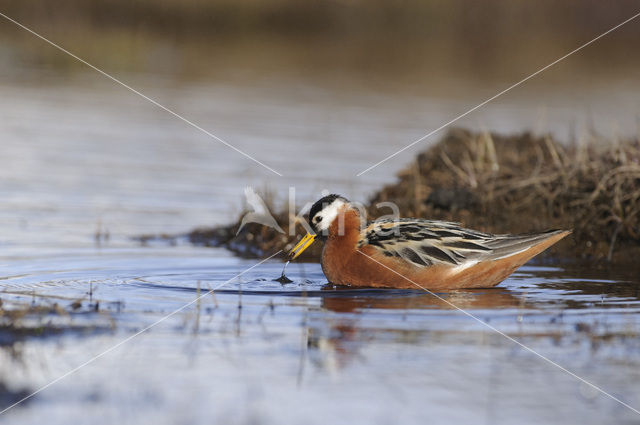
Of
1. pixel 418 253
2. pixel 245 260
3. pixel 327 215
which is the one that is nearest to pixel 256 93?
pixel 245 260

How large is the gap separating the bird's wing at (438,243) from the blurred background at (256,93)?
368 cm

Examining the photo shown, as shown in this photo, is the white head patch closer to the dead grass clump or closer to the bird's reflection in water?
the bird's reflection in water

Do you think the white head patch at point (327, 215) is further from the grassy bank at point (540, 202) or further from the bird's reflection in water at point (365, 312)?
the grassy bank at point (540, 202)

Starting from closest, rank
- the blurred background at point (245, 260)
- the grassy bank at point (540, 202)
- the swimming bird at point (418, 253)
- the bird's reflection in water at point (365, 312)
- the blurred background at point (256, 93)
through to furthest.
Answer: the blurred background at point (245, 260), the bird's reflection in water at point (365, 312), the swimming bird at point (418, 253), the grassy bank at point (540, 202), the blurred background at point (256, 93)

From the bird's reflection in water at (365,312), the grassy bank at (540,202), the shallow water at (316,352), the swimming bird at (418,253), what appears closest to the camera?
the shallow water at (316,352)

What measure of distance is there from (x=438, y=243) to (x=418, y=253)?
0.29 m

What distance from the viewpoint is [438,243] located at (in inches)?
435

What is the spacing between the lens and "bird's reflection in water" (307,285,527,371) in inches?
313

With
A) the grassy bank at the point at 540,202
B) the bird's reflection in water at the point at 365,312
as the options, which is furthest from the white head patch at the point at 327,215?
the grassy bank at the point at 540,202

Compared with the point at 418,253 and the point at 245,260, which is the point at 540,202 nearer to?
the point at 418,253

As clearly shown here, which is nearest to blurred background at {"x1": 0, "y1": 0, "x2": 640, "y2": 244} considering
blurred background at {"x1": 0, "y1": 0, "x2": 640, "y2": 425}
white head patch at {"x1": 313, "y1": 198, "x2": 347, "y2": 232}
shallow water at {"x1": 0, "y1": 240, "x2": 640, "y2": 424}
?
blurred background at {"x1": 0, "y1": 0, "x2": 640, "y2": 425}

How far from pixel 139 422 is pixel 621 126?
18.0 meters

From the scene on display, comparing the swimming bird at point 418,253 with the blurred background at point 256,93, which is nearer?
the swimming bird at point 418,253

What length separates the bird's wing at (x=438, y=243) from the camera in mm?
10898
